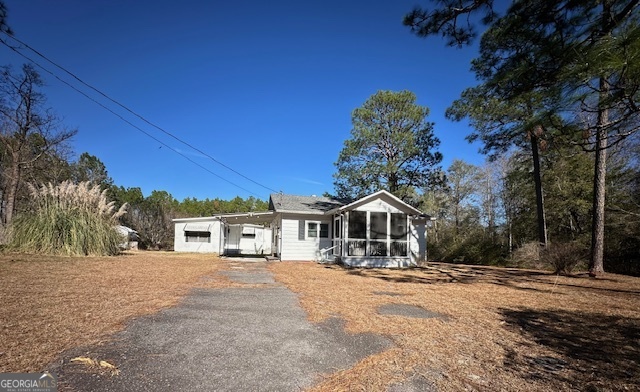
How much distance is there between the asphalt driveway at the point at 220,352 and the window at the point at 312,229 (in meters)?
11.6

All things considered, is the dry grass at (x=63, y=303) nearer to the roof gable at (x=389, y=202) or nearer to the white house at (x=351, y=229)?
the white house at (x=351, y=229)

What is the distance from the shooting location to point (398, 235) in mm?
15297

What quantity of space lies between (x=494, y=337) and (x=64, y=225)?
13056mm

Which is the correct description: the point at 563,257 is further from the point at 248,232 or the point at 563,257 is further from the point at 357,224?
the point at 248,232

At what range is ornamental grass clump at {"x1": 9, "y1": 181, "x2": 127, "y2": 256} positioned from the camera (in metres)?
10.2

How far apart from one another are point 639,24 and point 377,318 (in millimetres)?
4599

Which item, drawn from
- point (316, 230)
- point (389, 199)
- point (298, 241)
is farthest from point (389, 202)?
point (298, 241)

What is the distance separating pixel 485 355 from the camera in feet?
10.8

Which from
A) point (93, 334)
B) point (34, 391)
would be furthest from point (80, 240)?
point (34, 391)

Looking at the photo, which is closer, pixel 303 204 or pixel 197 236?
pixel 303 204

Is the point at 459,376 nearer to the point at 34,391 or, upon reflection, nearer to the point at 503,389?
the point at 503,389

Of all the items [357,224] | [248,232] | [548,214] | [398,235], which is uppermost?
[548,214]

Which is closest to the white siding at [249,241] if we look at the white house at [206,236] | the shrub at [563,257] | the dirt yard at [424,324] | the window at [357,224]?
the white house at [206,236]

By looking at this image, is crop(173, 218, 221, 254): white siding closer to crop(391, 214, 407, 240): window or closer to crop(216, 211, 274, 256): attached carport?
crop(216, 211, 274, 256): attached carport
